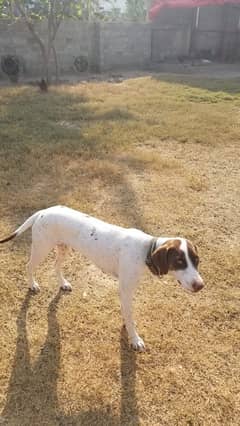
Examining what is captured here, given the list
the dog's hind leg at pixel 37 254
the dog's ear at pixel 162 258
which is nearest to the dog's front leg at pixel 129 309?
the dog's ear at pixel 162 258

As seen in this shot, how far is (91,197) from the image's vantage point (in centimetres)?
515

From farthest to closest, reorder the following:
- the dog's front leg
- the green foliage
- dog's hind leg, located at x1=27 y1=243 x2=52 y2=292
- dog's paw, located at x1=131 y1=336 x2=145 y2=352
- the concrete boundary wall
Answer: the green foliage → the concrete boundary wall → dog's hind leg, located at x1=27 y1=243 x2=52 y2=292 → dog's paw, located at x1=131 y1=336 x2=145 y2=352 → the dog's front leg

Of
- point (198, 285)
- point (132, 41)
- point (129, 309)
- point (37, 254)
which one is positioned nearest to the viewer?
point (198, 285)

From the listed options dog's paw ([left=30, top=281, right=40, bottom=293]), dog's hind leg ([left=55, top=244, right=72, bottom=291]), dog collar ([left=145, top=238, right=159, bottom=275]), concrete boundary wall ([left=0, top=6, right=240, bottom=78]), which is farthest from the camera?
concrete boundary wall ([left=0, top=6, right=240, bottom=78])

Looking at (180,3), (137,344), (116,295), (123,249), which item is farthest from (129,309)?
(180,3)

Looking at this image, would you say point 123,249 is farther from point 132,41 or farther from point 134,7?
point 134,7

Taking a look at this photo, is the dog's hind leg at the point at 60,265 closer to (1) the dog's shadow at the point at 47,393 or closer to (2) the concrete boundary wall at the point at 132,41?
(1) the dog's shadow at the point at 47,393

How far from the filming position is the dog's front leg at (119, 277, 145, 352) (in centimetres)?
270

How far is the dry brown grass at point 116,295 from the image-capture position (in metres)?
2.59

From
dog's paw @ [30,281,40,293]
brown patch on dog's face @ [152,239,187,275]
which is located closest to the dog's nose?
brown patch on dog's face @ [152,239,187,275]

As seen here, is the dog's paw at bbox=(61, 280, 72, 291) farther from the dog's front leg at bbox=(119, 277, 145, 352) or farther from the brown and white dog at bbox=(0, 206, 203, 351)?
the dog's front leg at bbox=(119, 277, 145, 352)

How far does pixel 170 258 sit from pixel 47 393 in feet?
4.08

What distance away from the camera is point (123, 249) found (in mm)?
2691

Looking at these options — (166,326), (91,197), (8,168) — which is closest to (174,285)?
(166,326)
